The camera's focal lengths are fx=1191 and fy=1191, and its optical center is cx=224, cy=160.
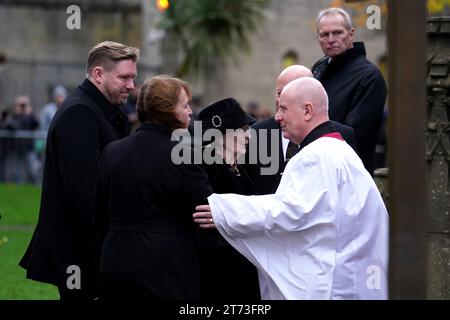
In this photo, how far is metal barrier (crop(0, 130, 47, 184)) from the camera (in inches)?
1009

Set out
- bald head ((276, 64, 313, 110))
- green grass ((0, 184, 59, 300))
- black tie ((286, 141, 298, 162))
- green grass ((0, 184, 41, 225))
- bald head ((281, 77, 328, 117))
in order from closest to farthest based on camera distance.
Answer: bald head ((281, 77, 328, 117)), bald head ((276, 64, 313, 110)), black tie ((286, 141, 298, 162)), green grass ((0, 184, 59, 300)), green grass ((0, 184, 41, 225))

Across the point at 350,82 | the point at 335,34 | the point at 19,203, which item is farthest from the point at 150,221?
the point at 19,203

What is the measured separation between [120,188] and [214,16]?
31.6 metres

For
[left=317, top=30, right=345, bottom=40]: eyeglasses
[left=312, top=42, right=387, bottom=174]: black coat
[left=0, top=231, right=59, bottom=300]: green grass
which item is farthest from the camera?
[left=0, top=231, right=59, bottom=300]: green grass

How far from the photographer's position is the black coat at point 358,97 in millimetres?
8984

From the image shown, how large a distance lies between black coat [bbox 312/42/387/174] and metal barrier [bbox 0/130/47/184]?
1684 centimetres

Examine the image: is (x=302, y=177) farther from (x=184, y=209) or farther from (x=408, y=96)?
(x=408, y=96)

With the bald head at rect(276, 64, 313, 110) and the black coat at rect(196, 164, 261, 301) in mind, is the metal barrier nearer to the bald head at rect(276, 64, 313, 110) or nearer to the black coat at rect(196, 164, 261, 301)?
the bald head at rect(276, 64, 313, 110)

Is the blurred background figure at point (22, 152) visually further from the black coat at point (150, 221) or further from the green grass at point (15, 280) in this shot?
the black coat at point (150, 221)

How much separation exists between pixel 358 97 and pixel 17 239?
26.5ft

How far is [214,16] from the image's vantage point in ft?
125

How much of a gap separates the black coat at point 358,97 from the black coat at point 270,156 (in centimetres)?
67

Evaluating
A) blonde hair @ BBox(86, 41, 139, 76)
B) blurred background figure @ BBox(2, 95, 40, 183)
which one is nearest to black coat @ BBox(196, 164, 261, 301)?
blonde hair @ BBox(86, 41, 139, 76)
